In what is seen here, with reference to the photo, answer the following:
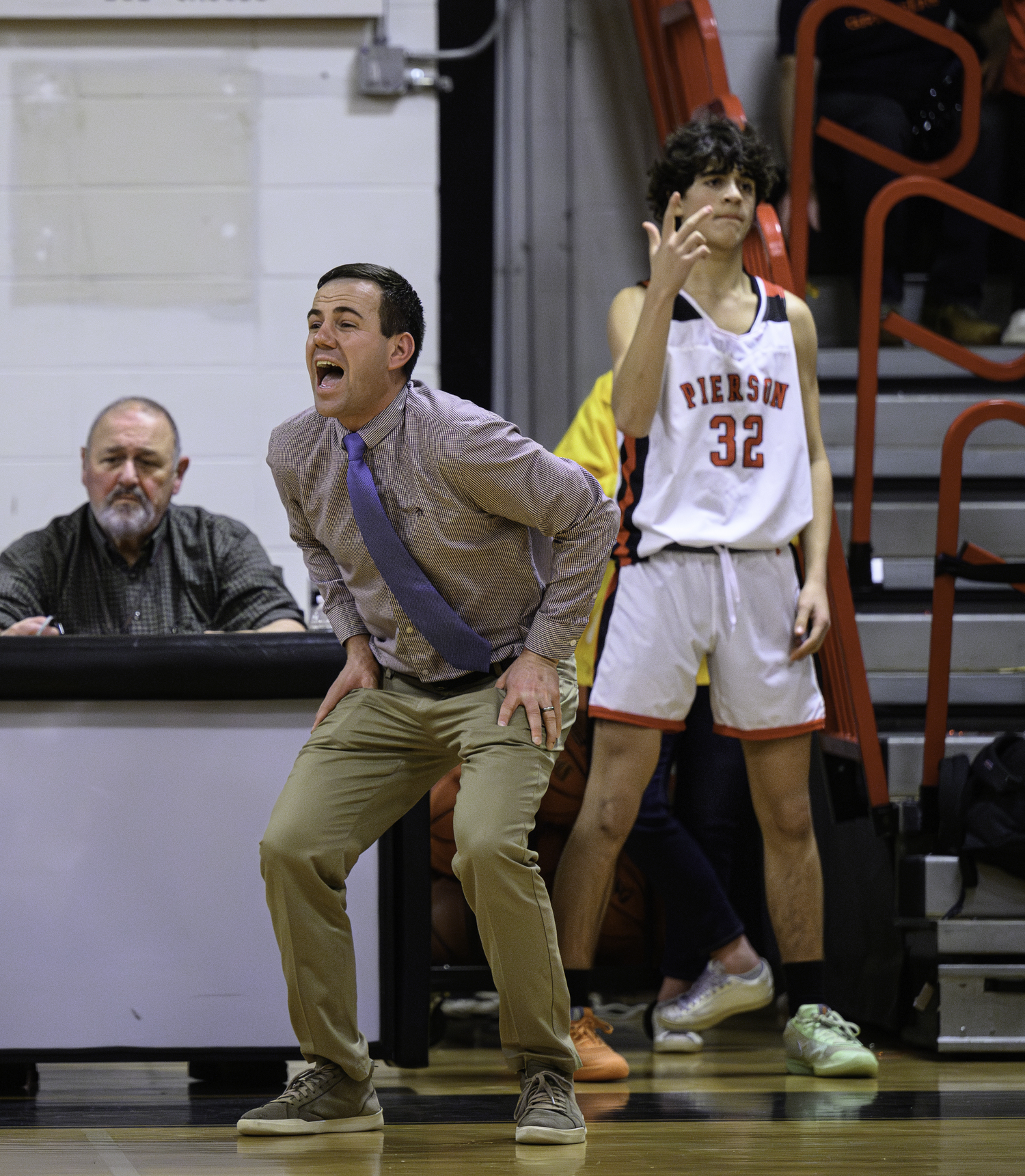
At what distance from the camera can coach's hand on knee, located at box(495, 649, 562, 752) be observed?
80.9 inches

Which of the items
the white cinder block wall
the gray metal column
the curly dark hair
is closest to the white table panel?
the curly dark hair

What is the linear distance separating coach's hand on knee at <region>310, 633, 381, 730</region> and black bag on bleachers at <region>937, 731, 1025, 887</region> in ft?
4.18

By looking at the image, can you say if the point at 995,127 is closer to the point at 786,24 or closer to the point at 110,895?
the point at 786,24

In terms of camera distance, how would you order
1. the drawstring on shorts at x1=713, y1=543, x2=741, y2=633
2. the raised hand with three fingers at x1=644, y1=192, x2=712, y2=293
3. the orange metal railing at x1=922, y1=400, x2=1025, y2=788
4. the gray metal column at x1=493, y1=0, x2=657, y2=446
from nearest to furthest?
the raised hand with three fingers at x1=644, y1=192, x2=712, y2=293, the drawstring on shorts at x1=713, y1=543, x2=741, y2=633, the orange metal railing at x1=922, y1=400, x2=1025, y2=788, the gray metal column at x1=493, y1=0, x2=657, y2=446

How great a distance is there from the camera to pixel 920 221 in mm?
4441

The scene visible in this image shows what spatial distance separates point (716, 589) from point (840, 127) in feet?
5.57

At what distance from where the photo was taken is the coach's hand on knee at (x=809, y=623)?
8.56ft

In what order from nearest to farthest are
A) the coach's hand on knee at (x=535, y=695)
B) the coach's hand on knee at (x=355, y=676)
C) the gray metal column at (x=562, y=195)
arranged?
1. the coach's hand on knee at (x=535, y=695)
2. the coach's hand on knee at (x=355, y=676)
3. the gray metal column at (x=562, y=195)

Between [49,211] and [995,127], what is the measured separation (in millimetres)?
2774

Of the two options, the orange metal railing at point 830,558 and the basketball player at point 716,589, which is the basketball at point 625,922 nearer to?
the orange metal railing at point 830,558

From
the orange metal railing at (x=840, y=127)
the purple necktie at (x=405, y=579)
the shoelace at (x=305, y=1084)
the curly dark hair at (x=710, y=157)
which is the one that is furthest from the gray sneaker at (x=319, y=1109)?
the orange metal railing at (x=840, y=127)

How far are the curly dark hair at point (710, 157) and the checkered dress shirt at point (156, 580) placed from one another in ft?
3.70

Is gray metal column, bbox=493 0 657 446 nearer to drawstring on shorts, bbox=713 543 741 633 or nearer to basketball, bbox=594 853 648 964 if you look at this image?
basketball, bbox=594 853 648 964

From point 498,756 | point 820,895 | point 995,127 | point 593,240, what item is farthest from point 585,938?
point 995,127
